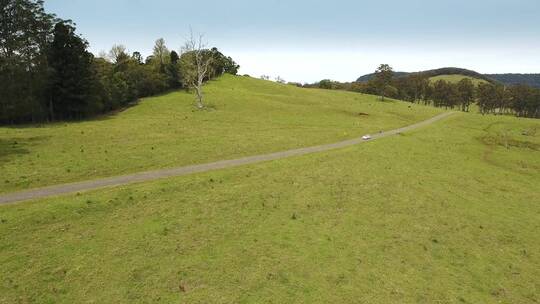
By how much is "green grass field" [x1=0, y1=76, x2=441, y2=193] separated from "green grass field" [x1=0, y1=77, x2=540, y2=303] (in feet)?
2.12

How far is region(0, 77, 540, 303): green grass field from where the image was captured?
12867 mm

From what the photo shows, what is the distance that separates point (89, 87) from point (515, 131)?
84.0 meters

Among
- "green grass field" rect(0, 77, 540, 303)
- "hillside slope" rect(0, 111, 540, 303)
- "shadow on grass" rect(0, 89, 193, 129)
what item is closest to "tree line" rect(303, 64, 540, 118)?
"shadow on grass" rect(0, 89, 193, 129)

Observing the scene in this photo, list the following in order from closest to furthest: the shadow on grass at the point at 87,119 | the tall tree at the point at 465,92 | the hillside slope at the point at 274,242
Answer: the hillside slope at the point at 274,242 < the shadow on grass at the point at 87,119 < the tall tree at the point at 465,92

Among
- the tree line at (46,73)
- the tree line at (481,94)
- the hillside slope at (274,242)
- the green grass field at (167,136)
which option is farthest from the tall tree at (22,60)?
the tree line at (481,94)

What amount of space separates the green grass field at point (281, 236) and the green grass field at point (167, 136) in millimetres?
647

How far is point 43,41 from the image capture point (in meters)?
52.0

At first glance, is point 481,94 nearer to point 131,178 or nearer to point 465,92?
point 465,92

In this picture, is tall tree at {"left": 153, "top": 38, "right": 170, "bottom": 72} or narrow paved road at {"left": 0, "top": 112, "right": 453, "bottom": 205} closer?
narrow paved road at {"left": 0, "top": 112, "right": 453, "bottom": 205}

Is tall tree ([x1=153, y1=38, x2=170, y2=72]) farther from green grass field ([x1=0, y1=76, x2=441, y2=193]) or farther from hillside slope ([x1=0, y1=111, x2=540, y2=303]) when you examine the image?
hillside slope ([x1=0, y1=111, x2=540, y2=303])

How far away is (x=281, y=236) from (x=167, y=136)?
26.4m

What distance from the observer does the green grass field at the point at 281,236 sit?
507 inches

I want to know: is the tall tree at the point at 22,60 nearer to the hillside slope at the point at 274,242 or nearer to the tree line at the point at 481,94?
the hillside slope at the point at 274,242

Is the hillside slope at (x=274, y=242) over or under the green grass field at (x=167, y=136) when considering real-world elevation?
under
